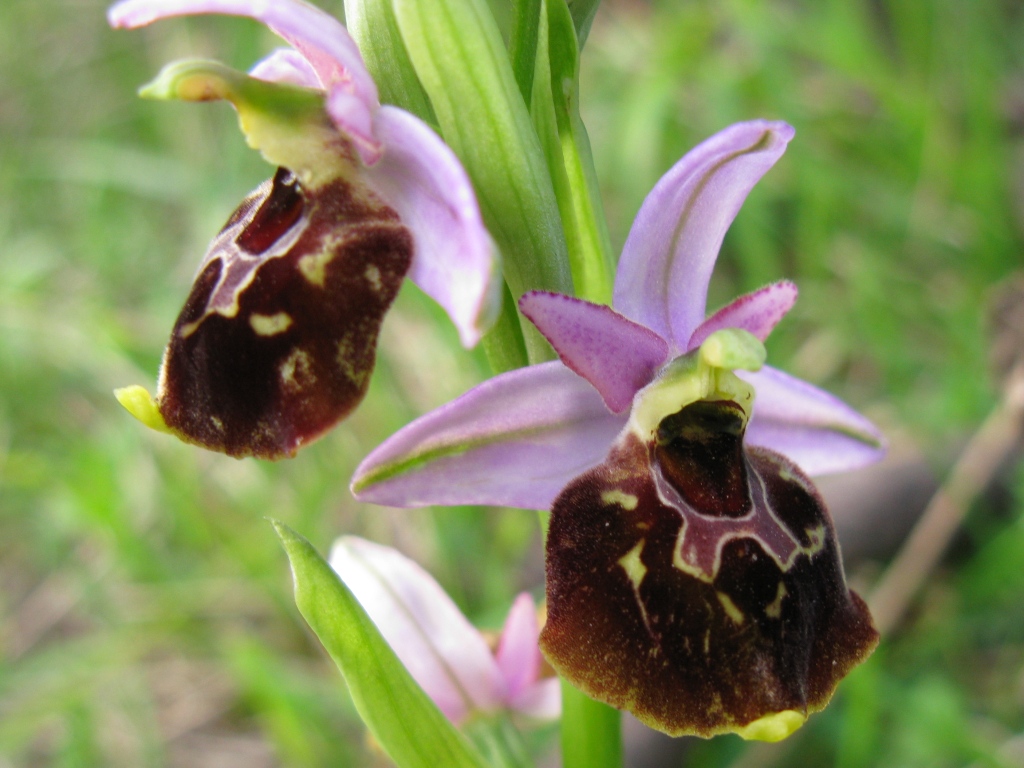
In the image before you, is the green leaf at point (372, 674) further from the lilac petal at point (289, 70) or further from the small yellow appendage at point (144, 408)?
the lilac petal at point (289, 70)

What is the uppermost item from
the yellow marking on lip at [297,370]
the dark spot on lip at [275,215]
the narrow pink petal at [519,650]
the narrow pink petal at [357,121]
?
the narrow pink petal at [357,121]

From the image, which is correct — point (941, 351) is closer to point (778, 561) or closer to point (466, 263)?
point (778, 561)

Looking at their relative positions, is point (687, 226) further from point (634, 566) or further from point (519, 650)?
Result: point (519, 650)

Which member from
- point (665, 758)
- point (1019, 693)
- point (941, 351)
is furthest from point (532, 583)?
point (941, 351)

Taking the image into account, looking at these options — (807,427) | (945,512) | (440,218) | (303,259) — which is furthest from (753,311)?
(945,512)

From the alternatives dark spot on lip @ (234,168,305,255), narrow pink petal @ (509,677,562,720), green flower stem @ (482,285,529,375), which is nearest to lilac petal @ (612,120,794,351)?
green flower stem @ (482,285,529,375)

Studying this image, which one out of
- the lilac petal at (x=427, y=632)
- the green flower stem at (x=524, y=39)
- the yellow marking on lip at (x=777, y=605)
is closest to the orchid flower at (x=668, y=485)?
the yellow marking on lip at (x=777, y=605)

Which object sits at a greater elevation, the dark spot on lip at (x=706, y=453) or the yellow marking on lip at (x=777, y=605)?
the dark spot on lip at (x=706, y=453)
